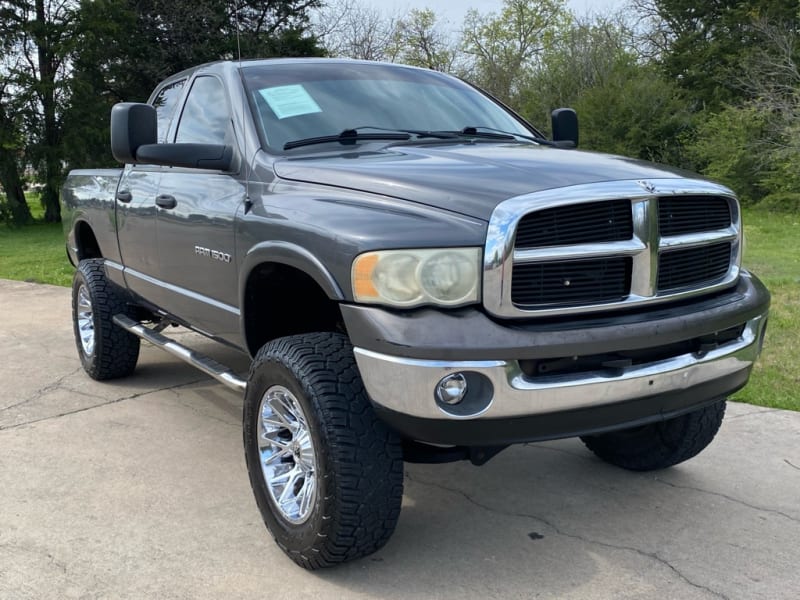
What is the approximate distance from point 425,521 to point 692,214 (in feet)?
5.41

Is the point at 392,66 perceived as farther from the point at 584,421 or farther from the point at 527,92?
the point at 527,92

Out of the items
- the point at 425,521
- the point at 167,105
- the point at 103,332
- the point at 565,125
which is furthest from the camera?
the point at 103,332

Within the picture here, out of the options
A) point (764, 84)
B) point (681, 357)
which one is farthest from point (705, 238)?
point (764, 84)

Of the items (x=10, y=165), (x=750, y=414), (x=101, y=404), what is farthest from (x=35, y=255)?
(x=750, y=414)

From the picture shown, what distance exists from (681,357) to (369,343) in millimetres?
1101

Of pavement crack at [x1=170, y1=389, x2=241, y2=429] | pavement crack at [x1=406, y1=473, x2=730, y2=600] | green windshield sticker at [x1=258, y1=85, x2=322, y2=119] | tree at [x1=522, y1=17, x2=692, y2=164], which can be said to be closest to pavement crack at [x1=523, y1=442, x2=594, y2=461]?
pavement crack at [x1=406, y1=473, x2=730, y2=600]

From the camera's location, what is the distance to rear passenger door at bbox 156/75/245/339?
11.4ft

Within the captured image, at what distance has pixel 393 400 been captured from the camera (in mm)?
2451

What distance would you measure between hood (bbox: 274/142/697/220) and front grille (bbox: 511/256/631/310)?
0.81 ft

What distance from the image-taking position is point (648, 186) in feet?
8.79

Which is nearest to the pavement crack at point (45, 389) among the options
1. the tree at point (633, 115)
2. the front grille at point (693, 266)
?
the front grille at point (693, 266)

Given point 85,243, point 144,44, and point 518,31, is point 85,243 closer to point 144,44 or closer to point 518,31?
point 144,44

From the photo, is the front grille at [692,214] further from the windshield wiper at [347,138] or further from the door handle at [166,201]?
the door handle at [166,201]

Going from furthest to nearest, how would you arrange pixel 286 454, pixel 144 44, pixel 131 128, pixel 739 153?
1. pixel 144 44
2. pixel 739 153
3. pixel 131 128
4. pixel 286 454
